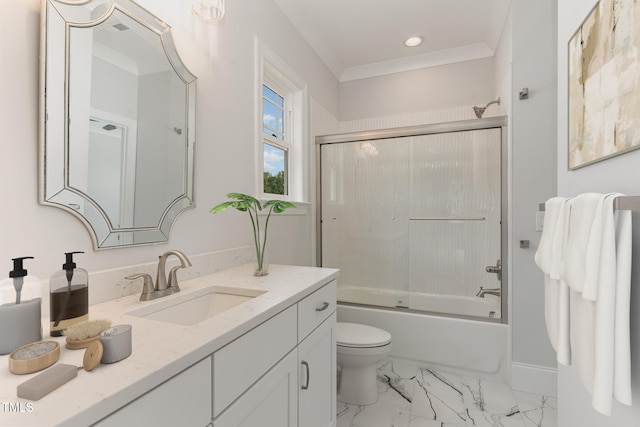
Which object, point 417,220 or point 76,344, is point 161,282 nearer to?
point 76,344

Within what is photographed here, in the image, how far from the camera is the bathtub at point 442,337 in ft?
A: 7.12

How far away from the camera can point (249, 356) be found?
0.88 metres

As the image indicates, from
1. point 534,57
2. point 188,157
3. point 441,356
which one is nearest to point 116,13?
point 188,157

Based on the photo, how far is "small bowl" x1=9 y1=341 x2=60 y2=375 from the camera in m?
0.57

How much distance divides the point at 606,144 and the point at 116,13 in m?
1.67

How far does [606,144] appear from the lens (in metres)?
0.87

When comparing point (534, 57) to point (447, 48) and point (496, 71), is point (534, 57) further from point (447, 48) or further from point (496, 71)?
point (447, 48)

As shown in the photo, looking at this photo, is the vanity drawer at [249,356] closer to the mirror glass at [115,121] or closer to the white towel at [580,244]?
the mirror glass at [115,121]

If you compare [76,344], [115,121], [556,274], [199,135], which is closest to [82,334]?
[76,344]

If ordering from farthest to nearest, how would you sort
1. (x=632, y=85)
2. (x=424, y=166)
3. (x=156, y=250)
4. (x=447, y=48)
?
1. (x=447, y=48)
2. (x=424, y=166)
3. (x=156, y=250)
4. (x=632, y=85)

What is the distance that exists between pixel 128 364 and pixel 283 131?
214 centimetres

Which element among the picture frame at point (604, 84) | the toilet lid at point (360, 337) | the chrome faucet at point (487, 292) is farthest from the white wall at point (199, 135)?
the picture frame at point (604, 84)

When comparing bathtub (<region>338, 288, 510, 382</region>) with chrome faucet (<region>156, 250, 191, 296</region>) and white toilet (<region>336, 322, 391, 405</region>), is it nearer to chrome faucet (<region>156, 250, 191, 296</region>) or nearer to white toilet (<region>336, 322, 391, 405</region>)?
white toilet (<region>336, 322, 391, 405</region>)

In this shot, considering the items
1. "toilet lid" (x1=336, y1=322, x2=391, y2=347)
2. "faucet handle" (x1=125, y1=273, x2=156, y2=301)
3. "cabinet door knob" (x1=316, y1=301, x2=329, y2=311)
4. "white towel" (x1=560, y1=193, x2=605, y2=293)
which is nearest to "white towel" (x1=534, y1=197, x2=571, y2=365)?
"white towel" (x1=560, y1=193, x2=605, y2=293)
